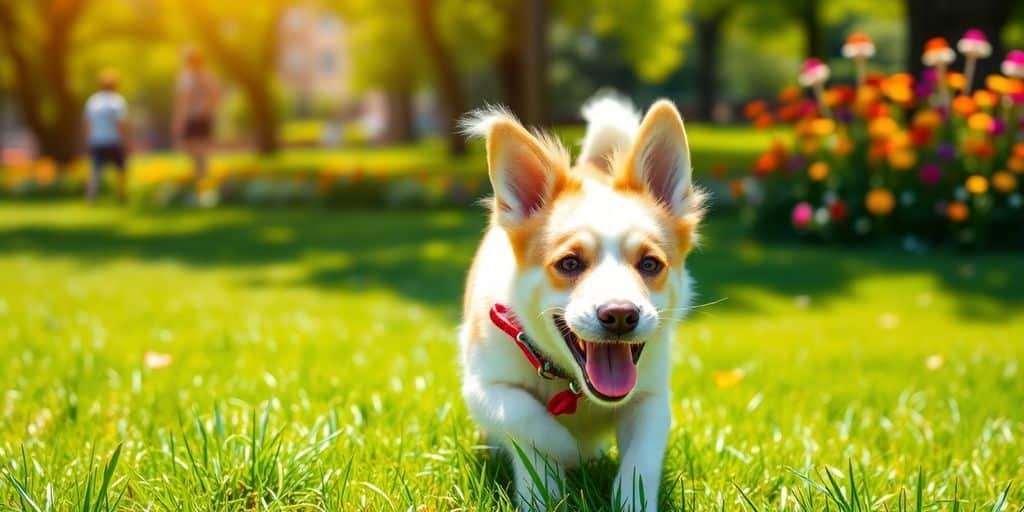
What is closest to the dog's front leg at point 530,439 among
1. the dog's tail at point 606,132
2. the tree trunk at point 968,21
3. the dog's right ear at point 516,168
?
the dog's right ear at point 516,168

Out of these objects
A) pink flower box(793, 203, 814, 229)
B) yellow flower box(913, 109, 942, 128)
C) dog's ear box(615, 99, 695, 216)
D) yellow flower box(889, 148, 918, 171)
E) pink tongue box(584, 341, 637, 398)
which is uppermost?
dog's ear box(615, 99, 695, 216)

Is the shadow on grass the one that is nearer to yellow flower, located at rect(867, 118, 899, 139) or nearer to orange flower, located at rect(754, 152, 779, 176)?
orange flower, located at rect(754, 152, 779, 176)

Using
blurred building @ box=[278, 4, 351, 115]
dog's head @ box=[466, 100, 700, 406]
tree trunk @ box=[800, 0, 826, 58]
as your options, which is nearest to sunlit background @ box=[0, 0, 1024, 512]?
dog's head @ box=[466, 100, 700, 406]

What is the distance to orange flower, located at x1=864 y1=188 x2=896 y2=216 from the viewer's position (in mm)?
8828

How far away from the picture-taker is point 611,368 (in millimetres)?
2605

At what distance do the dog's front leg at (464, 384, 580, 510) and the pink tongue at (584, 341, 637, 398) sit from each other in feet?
0.93

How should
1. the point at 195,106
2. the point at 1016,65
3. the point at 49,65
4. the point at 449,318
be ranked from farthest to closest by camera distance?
the point at 49,65 → the point at 195,106 → the point at 1016,65 → the point at 449,318

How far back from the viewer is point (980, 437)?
11.9ft

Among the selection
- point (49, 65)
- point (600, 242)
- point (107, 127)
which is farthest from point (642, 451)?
point (49, 65)

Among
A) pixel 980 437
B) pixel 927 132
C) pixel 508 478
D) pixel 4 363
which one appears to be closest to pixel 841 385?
pixel 980 437

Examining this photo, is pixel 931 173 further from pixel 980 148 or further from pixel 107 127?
pixel 107 127

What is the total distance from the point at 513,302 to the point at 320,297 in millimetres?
5156

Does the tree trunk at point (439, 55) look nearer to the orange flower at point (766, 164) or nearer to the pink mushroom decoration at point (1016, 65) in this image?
the orange flower at point (766, 164)

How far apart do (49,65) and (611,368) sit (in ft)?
79.5
